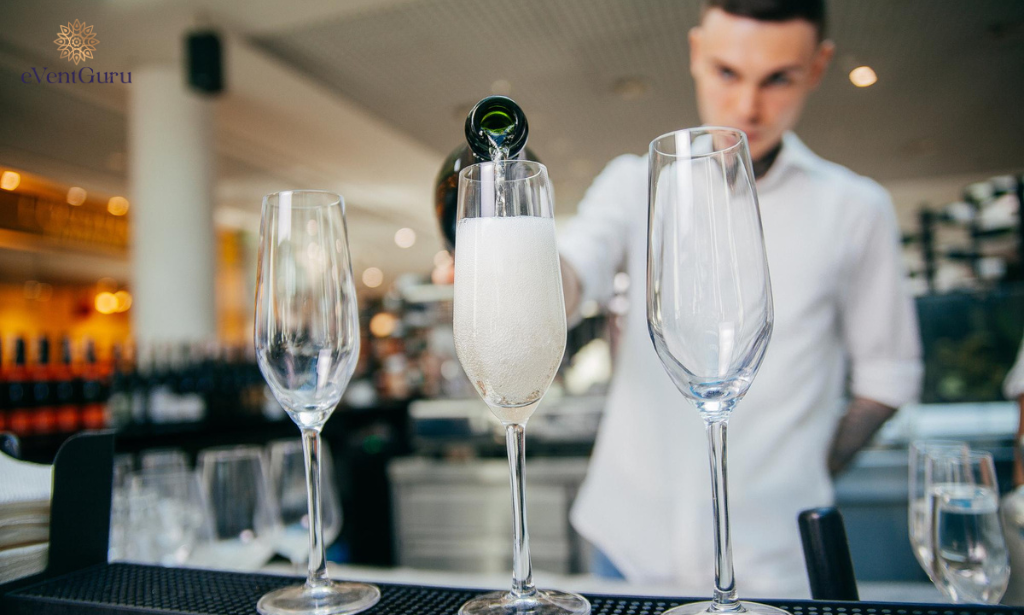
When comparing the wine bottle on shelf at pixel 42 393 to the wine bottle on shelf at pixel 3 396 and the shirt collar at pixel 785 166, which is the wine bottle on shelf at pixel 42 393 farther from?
the shirt collar at pixel 785 166

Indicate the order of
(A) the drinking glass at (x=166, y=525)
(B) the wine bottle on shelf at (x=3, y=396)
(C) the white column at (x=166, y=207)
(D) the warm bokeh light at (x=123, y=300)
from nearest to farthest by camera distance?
(A) the drinking glass at (x=166, y=525) → (B) the wine bottle on shelf at (x=3, y=396) → (C) the white column at (x=166, y=207) → (D) the warm bokeh light at (x=123, y=300)

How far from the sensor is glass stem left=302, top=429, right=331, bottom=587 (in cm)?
48

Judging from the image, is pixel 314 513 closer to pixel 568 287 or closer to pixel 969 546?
pixel 568 287

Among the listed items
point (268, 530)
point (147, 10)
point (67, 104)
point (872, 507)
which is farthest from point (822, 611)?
point (67, 104)

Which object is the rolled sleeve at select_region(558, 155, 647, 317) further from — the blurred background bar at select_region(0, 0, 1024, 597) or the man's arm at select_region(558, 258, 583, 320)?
the blurred background bar at select_region(0, 0, 1024, 597)

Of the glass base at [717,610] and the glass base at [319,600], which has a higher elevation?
the glass base at [717,610]

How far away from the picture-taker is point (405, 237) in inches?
330

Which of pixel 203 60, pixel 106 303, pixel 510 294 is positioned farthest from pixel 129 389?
pixel 106 303

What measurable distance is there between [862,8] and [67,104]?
3.89 meters

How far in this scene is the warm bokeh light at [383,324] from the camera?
651 cm

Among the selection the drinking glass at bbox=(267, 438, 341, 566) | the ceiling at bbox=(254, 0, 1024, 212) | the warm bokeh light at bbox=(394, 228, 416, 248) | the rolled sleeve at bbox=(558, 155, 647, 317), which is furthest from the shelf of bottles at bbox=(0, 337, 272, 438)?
the warm bokeh light at bbox=(394, 228, 416, 248)

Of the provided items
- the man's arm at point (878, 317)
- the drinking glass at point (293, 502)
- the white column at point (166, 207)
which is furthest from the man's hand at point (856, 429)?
the white column at point (166, 207)

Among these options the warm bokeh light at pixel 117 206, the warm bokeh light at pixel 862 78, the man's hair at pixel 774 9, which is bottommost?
the man's hair at pixel 774 9

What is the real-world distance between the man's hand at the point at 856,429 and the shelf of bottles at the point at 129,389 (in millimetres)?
2714
